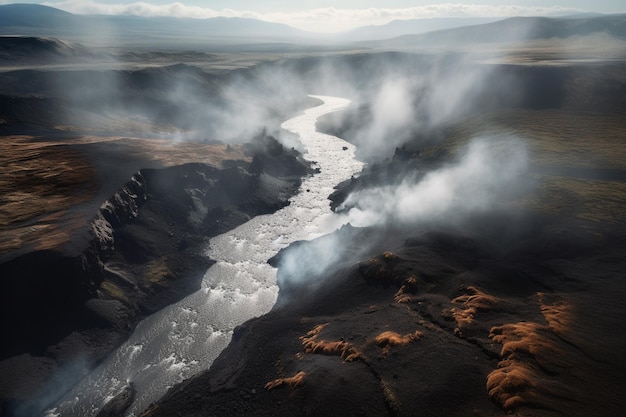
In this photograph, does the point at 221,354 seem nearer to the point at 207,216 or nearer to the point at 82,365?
the point at 82,365

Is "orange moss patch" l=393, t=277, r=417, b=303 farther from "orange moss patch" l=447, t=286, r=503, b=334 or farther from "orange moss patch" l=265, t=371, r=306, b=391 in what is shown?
"orange moss patch" l=265, t=371, r=306, b=391

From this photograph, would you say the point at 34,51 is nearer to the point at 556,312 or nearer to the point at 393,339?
the point at 393,339

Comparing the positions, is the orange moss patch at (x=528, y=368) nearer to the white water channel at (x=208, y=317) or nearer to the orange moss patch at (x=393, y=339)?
the orange moss patch at (x=393, y=339)

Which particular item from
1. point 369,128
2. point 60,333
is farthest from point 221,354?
point 369,128

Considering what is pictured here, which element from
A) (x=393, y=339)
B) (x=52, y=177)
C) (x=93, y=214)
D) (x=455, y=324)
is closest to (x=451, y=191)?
(x=455, y=324)

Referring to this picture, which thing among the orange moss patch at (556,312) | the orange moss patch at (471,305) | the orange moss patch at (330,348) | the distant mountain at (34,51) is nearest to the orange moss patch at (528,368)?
the orange moss patch at (556,312)
